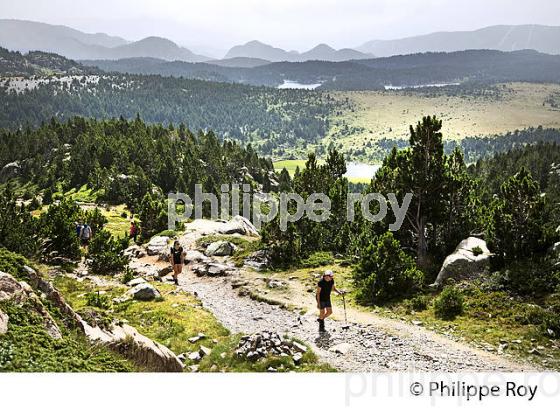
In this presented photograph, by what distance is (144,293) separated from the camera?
20.9 m

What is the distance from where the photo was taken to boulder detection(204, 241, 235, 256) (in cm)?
3188

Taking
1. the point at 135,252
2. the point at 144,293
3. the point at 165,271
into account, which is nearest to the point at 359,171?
the point at 135,252

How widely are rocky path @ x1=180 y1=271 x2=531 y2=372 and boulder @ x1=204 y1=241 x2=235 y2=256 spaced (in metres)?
11.7

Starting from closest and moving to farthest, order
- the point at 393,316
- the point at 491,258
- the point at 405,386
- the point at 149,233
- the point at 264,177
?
the point at 405,386, the point at 393,316, the point at 491,258, the point at 149,233, the point at 264,177

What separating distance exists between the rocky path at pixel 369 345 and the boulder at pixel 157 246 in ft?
48.5

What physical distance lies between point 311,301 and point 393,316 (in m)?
4.23

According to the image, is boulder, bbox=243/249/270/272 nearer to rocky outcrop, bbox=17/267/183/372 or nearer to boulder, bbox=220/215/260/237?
boulder, bbox=220/215/260/237

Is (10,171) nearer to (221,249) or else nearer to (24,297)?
(221,249)

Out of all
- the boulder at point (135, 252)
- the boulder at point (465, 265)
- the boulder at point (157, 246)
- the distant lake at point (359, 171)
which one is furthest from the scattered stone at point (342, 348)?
the distant lake at point (359, 171)

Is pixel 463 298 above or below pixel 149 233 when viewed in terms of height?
above

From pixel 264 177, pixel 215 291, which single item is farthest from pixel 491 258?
pixel 264 177

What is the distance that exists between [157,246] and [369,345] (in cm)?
2393

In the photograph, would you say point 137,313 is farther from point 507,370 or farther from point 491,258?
point 491,258

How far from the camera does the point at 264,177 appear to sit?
110m
